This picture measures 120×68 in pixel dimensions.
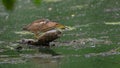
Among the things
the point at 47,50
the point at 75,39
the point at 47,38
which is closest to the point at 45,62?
the point at 47,50

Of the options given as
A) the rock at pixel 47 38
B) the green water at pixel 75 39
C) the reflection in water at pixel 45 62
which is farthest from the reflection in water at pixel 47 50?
the reflection in water at pixel 45 62

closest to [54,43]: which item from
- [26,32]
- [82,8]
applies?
[26,32]

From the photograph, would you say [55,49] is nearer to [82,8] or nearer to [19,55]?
[19,55]

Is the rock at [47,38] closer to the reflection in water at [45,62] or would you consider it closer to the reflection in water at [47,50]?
the reflection in water at [47,50]

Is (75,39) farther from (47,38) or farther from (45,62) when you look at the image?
(45,62)

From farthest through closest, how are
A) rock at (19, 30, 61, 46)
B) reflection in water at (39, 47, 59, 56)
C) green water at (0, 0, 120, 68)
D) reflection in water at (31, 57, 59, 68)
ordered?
rock at (19, 30, 61, 46), reflection in water at (39, 47, 59, 56), green water at (0, 0, 120, 68), reflection in water at (31, 57, 59, 68)

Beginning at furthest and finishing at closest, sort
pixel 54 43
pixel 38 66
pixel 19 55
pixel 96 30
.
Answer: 1. pixel 96 30
2. pixel 54 43
3. pixel 19 55
4. pixel 38 66

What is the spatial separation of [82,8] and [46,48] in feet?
31.9

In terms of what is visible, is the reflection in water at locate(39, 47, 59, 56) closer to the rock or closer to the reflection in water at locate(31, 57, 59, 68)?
the rock

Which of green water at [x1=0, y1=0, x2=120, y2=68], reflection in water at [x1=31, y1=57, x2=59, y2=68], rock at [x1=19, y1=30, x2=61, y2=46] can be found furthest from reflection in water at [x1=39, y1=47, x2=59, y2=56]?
reflection in water at [x1=31, y1=57, x2=59, y2=68]

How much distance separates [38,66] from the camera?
31.0 feet

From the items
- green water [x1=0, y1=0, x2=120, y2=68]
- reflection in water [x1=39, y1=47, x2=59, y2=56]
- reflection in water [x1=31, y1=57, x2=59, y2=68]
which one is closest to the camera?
reflection in water [x1=31, y1=57, x2=59, y2=68]

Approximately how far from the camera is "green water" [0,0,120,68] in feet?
32.1

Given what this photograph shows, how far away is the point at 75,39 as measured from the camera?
44.0ft
